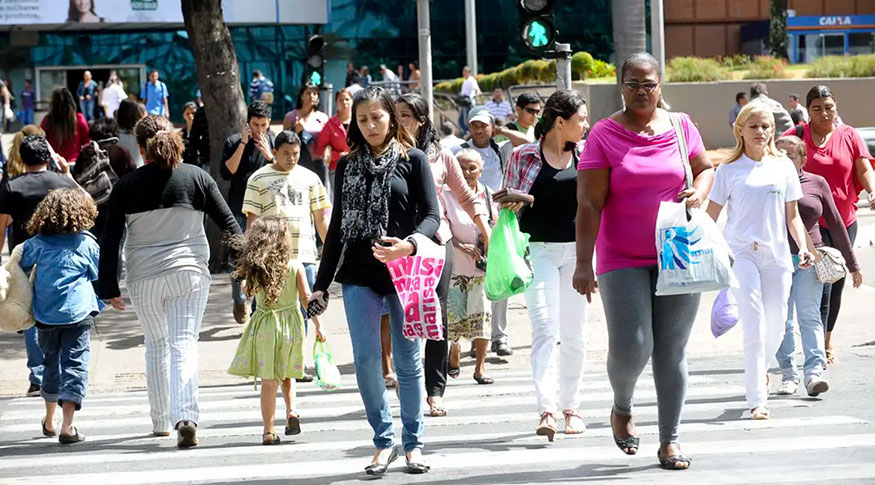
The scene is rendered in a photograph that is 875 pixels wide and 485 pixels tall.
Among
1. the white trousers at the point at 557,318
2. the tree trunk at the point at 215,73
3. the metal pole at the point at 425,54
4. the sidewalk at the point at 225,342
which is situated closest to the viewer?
the white trousers at the point at 557,318

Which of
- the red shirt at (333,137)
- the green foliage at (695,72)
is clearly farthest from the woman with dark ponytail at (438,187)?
the green foliage at (695,72)

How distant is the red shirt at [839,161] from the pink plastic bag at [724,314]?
2.24 metres

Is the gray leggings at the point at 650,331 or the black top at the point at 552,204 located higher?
the black top at the point at 552,204

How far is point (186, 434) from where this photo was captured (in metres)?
7.78

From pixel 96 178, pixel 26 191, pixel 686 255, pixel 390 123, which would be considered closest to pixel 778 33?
pixel 96 178

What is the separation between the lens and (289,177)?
988cm

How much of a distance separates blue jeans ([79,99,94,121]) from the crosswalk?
31340 mm

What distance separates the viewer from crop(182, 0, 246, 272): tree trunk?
15695 mm

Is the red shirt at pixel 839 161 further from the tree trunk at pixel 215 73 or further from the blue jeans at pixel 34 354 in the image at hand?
the tree trunk at pixel 215 73

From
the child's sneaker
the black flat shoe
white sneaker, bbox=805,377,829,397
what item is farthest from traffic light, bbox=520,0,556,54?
the black flat shoe

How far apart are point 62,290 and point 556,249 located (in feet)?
9.83

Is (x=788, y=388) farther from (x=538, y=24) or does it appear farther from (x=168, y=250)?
(x=538, y=24)

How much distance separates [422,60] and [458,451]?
9622mm

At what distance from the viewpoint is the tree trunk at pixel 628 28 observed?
52.6 feet
